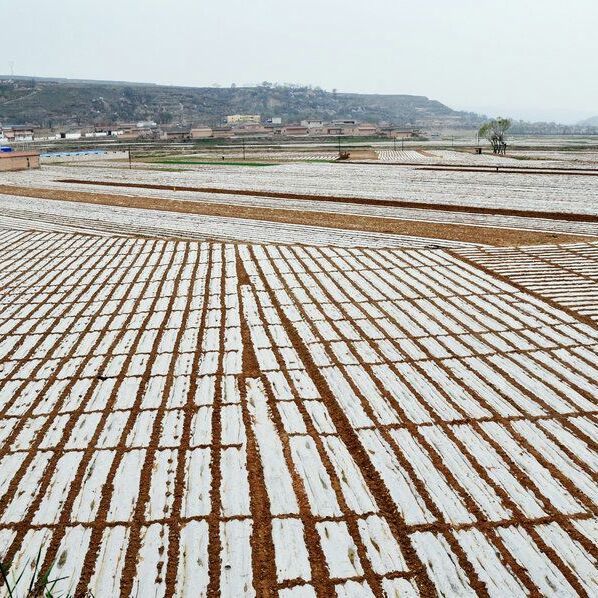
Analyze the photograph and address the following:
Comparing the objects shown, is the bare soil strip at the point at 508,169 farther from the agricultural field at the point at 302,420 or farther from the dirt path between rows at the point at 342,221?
the agricultural field at the point at 302,420

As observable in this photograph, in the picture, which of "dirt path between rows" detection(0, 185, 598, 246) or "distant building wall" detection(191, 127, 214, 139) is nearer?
"dirt path between rows" detection(0, 185, 598, 246)

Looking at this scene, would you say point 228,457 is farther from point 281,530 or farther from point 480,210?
point 480,210

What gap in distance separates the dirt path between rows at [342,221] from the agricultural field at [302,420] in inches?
62.3

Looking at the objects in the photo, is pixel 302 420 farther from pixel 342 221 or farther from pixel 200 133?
pixel 200 133

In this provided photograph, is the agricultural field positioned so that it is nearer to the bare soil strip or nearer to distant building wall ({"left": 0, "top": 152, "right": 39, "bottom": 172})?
the bare soil strip

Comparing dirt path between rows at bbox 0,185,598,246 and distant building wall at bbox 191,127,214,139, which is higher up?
dirt path between rows at bbox 0,185,598,246

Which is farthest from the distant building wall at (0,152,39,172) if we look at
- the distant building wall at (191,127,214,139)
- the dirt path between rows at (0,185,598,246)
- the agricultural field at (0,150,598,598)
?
the distant building wall at (191,127,214,139)

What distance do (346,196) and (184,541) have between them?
2194 centimetres

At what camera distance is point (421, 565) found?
494 cm

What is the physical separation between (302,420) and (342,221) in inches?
537

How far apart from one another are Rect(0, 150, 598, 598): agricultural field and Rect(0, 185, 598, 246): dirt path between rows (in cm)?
158

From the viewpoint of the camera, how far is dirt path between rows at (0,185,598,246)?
16.9 m

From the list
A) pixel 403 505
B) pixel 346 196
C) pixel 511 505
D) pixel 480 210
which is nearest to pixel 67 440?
pixel 403 505

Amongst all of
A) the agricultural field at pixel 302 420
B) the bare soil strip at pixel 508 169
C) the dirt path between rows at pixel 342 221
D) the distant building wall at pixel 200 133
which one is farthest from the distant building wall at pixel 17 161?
the distant building wall at pixel 200 133
